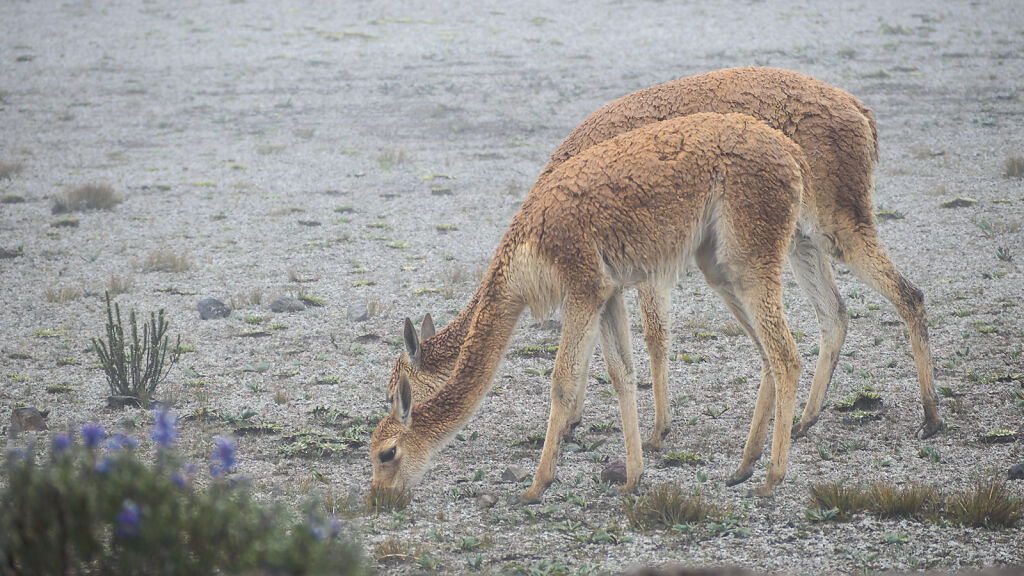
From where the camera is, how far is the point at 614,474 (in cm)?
634

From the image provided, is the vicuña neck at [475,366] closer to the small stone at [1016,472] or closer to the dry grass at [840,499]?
the dry grass at [840,499]

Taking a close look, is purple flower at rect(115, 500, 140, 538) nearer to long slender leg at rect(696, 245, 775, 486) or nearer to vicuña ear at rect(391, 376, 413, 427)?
vicuña ear at rect(391, 376, 413, 427)

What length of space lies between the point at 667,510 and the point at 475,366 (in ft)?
4.97

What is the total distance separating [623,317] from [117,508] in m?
4.08

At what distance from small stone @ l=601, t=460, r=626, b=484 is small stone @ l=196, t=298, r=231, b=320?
551cm

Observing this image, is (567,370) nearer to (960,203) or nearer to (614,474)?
(614,474)

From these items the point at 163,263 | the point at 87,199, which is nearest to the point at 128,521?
the point at 163,263

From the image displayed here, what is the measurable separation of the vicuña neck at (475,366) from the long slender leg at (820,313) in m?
2.41

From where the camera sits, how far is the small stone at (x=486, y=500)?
19.7 ft

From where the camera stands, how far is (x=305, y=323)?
9945 millimetres

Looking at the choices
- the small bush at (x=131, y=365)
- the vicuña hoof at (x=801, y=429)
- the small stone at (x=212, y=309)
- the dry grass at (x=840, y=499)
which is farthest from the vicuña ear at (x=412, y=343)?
the small stone at (x=212, y=309)

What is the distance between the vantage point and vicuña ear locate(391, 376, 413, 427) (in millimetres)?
5727

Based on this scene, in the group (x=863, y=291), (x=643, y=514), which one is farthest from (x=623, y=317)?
(x=863, y=291)

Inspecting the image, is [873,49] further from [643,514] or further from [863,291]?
[643,514]
